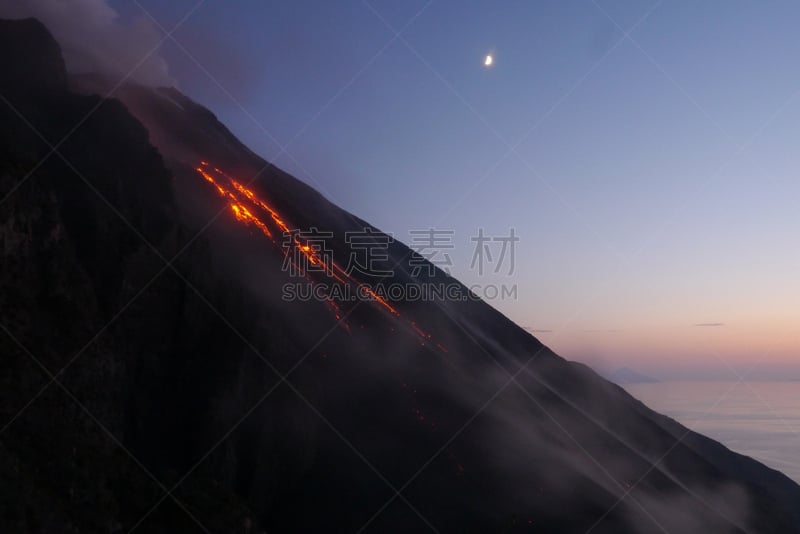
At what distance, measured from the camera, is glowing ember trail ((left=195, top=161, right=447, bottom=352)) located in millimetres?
67188

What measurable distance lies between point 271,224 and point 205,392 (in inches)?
1171

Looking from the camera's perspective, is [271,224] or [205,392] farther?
[271,224]

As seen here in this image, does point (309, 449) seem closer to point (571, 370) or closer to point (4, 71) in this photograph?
point (4, 71)

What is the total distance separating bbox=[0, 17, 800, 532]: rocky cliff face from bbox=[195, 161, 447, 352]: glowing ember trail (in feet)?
5.93

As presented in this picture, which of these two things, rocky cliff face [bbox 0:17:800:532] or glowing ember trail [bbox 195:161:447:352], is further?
glowing ember trail [bbox 195:161:447:352]

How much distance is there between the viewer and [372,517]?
44250 mm

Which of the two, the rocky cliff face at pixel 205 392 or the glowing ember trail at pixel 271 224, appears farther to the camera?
the glowing ember trail at pixel 271 224

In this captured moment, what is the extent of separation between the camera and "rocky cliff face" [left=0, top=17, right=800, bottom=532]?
28.7 m

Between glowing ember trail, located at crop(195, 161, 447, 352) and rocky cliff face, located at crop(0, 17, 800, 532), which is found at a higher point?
glowing ember trail, located at crop(195, 161, 447, 352)

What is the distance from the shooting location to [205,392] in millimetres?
44156

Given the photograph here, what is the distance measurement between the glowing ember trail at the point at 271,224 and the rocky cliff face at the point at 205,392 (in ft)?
5.93

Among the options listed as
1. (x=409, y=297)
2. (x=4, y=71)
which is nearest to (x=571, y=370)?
(x=409, y=297)

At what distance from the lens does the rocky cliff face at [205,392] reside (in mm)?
28719

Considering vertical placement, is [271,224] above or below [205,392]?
above
